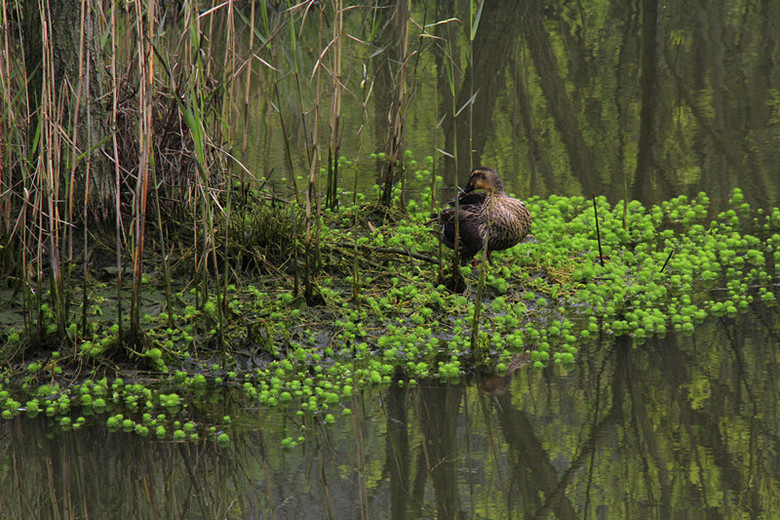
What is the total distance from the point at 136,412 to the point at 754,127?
7.10 meters

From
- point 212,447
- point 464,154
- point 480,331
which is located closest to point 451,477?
point 212,447

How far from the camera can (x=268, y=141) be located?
10.0 metres

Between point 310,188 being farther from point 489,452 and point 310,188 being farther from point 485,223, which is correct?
point 489,452

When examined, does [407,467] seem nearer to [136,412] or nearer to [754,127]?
[136,412]

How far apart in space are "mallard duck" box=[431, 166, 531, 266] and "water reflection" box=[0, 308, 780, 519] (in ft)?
4.46

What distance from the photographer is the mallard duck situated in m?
6.11

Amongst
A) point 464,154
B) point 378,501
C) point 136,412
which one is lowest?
point 378,501

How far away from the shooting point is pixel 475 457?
13.5 feet

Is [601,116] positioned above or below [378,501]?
above

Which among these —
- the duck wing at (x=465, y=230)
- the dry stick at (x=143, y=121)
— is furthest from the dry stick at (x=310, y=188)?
the duck wing at (x=465, y=230)

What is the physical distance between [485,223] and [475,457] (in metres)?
2.36

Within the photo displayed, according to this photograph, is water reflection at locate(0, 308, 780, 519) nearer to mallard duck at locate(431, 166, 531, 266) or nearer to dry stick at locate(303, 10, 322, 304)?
dry stick at locate(303, 10, 322, 304)

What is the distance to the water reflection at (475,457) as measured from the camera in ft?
12.3

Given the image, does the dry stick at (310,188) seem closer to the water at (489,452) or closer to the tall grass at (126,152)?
the tall grass at (126,152)
